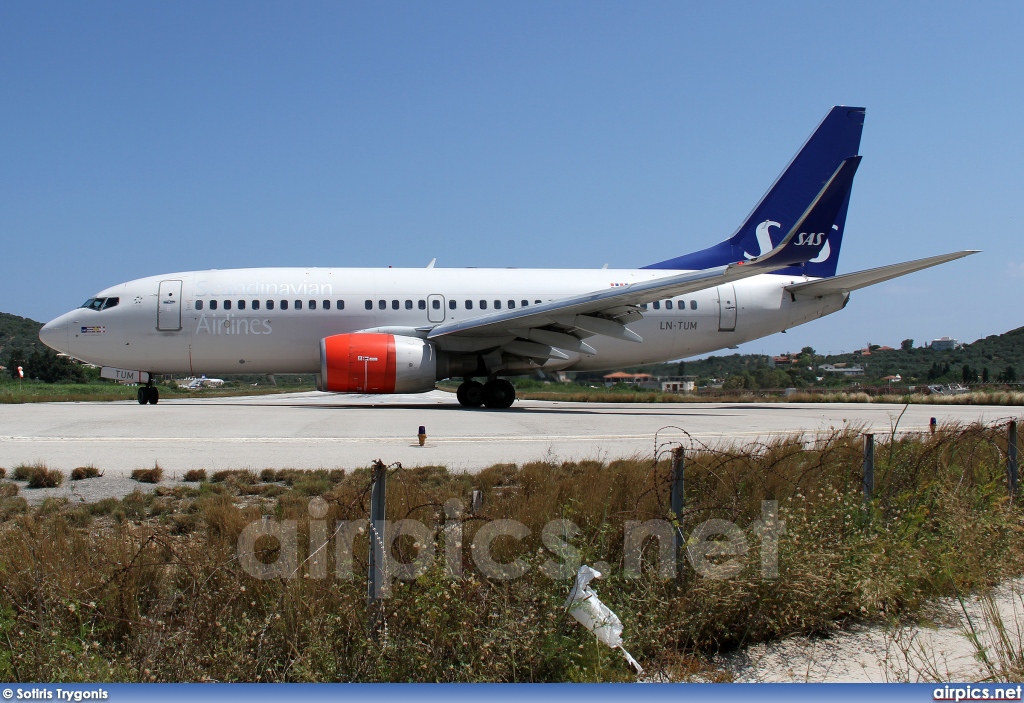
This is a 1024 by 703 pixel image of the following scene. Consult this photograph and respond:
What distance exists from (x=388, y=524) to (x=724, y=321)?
18435mm

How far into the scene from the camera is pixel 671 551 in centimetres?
451

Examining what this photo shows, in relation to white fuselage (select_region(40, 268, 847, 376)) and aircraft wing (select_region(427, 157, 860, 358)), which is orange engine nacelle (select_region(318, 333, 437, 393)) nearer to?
aircraft wing (select_region(427, 157, 860, 358))

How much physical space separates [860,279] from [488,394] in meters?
9.78

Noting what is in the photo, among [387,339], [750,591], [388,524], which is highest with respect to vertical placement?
[387,339]

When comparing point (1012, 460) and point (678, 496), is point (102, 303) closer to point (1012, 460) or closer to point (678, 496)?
point (678, 496)

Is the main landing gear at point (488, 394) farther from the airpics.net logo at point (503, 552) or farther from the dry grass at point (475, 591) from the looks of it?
the airpics.net logo at point (503, 552)

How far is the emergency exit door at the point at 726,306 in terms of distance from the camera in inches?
A: 851

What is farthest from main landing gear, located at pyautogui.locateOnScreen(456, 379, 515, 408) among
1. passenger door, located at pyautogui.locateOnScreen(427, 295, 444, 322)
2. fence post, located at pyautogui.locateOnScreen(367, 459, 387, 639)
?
fence post, located at pyautogui.locateOnScreen(367, 459, 387, 639)

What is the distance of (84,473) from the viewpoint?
319 inches

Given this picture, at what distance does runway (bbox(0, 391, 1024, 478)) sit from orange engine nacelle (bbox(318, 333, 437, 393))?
662 mm

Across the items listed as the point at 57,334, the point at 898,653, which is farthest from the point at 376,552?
the point at 57,334

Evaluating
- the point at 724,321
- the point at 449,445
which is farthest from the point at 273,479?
the point at 724,321

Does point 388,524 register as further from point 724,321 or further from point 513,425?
point 724,321

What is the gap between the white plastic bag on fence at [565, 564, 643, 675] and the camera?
373 cm
